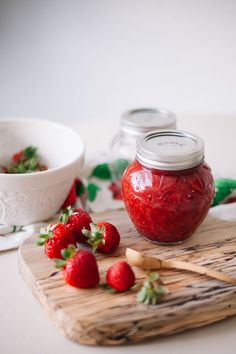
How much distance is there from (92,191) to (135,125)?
7.6 inches

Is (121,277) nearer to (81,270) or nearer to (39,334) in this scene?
(81,270)

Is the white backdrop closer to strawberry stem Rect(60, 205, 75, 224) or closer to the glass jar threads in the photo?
the glass jar threads

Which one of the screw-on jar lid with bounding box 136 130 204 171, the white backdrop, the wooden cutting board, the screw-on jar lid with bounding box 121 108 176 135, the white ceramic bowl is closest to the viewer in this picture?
the wooden cutting board

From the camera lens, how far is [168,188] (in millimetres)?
A: 1276

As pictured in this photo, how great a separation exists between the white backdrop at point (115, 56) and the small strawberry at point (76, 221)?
54.0 inches

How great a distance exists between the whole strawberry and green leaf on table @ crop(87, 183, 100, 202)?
1.45 ft

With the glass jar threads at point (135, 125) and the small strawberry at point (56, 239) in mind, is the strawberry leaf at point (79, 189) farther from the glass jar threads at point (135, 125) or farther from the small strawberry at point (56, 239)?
the small strawberry at point (56, 239)

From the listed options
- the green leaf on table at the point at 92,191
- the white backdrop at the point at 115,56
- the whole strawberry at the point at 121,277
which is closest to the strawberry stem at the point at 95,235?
the whole strawberry at the point at 121,277

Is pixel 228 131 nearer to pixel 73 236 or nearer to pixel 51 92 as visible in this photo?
pixel 73 236

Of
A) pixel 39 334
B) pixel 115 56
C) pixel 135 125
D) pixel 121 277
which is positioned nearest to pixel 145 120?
pixel 135 125

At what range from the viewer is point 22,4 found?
2648 millimetres

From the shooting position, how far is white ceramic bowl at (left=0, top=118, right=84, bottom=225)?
1422 mm

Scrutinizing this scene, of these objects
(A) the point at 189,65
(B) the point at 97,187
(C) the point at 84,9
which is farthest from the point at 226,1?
(B) the point at 97,187

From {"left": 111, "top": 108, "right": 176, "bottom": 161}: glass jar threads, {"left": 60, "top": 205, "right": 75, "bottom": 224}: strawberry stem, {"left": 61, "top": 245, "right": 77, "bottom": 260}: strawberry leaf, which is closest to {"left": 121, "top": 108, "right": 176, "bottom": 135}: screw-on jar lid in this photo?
{"left": 111, "top": 108, "right": 176, "bottom": 161}: glass jar threads
